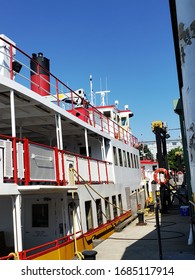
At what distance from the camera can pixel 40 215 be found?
10312mm

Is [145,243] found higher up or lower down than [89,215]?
lower down

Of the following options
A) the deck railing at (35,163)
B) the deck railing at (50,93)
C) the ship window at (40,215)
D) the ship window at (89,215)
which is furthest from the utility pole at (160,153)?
the ship window at (40,215)

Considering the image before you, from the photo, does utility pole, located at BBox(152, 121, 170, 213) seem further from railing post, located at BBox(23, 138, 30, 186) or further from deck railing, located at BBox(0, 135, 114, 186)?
railing post, located at BBox(23, 138, 30, 186)

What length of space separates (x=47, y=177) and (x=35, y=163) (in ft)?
2.45

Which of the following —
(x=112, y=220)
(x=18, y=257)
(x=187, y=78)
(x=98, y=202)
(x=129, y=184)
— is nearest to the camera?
(x=187, y=78)

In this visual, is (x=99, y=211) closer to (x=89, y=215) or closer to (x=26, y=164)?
(x=89, y=215)

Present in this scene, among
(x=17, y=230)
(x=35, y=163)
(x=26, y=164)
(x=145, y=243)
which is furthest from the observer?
(x=145, y=243)

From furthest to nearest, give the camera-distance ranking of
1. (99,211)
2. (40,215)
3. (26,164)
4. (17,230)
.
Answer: (99,211) < (40,215) < (26,164) < (17,230)

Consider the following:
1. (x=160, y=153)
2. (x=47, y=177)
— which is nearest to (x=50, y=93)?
(x=47, y=177)

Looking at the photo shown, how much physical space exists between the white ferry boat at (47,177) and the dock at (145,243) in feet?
1.96
